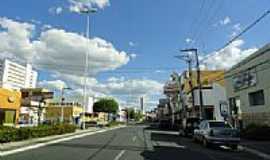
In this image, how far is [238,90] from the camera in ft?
130

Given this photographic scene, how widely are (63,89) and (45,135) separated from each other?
52.6 metres

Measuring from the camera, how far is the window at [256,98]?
1300 inches

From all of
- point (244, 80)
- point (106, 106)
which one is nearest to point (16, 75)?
point (106, 106)

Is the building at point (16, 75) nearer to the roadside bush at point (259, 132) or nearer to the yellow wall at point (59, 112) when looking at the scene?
the yellow wall at point (59, 112)

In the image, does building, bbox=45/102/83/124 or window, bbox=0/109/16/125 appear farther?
building, bbox=45/102/83/124

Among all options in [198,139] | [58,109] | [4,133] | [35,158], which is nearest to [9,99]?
[4,133]

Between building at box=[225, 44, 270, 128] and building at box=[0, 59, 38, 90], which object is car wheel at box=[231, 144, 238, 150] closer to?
building at box=[225, 44, 270, 128]

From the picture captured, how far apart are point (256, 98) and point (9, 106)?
30.9m

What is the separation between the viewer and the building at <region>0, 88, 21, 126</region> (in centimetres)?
4434

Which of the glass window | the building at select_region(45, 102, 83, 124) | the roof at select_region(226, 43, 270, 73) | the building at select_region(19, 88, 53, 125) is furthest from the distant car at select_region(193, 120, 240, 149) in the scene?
the building at select_region(45, 102, 83, 124)

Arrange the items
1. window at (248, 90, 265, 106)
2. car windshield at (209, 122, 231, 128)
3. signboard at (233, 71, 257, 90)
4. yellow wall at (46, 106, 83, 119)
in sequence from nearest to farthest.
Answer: car windshield at (209, 122, 231, 128)
window at (248, 90, 265, 106)
signboard at (233, 71, 257, 90)
yellow wall at (46, 106, 83, 119)

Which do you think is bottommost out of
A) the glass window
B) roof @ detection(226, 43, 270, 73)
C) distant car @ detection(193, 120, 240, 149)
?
distant car @ detection(193, 120, 240, 149)

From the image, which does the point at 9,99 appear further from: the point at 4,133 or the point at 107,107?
the point at 107,107

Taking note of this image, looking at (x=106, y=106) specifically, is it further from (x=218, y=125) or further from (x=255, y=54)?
(x=218, y=125)
